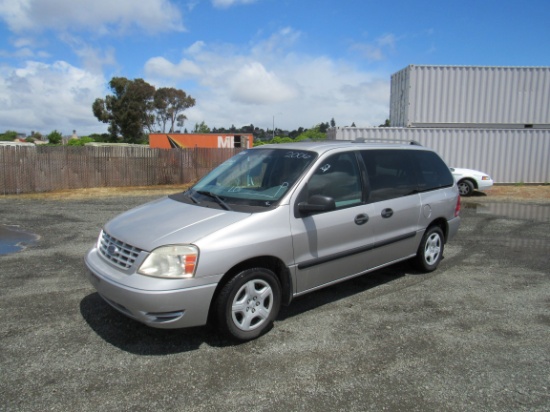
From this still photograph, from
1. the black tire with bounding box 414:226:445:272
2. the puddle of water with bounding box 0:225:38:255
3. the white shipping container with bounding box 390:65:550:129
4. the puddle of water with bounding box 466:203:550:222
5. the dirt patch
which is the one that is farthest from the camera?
the white shipping container with bounding box 390:65:550:129

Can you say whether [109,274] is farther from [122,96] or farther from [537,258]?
[122,96]

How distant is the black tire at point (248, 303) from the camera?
3.46m

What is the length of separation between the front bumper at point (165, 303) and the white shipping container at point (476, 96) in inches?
591

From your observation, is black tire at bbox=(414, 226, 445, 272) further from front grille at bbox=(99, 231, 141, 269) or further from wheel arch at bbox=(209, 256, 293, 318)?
front grille at bbox=(99, 231, 141, 269)

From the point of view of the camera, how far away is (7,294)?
4.78 m

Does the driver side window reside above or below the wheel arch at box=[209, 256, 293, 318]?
above

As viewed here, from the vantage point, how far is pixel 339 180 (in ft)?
14.4

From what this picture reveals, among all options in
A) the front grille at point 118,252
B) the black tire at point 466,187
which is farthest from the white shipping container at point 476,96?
the front grille at point 118,252

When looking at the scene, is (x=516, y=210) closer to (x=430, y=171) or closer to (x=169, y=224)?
(x=430, y=171)

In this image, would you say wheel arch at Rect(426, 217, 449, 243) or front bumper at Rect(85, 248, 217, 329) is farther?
wheel arch at Rect(426, 217, 449, 243)

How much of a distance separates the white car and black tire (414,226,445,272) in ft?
30.1

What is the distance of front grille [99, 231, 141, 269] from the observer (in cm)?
347

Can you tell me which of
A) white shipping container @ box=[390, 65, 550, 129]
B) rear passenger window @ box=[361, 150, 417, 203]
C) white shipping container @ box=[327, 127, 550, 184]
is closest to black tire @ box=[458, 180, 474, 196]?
white shipping container @ box=[327, 127, 550, 184]

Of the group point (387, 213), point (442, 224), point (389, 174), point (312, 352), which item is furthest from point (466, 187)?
point (312, 352)
